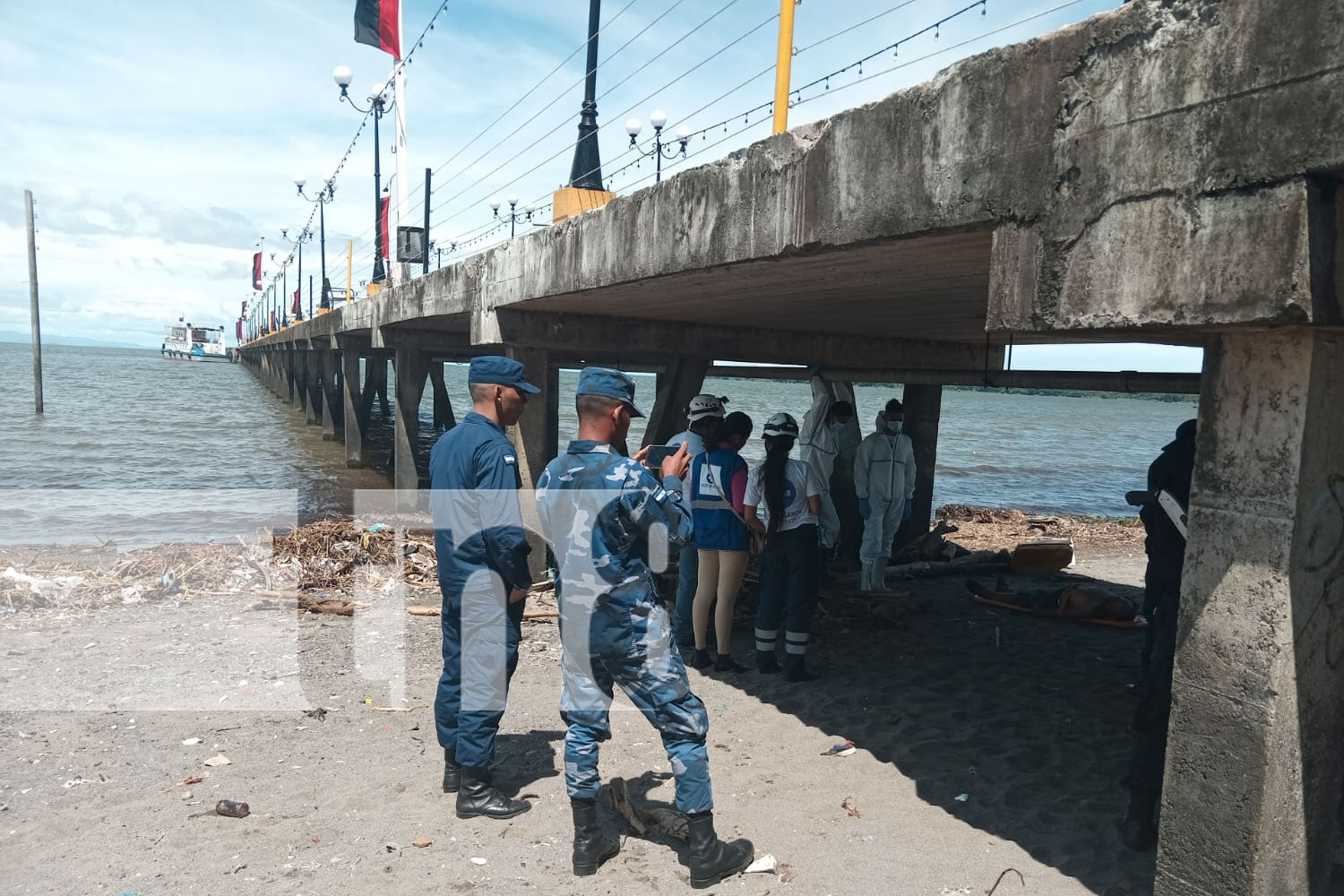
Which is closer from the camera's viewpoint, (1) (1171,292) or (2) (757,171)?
(1) (1171,292)

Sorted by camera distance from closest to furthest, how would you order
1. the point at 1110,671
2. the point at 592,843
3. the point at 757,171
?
the point at 592,843
the point at 757,171
the point at 1110,671

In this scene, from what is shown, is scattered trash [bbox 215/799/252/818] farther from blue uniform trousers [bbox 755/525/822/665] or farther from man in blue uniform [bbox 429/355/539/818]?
blue uniform trousers [bbox 755/525/822/665]

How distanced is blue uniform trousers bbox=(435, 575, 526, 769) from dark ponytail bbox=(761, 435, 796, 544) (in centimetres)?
211

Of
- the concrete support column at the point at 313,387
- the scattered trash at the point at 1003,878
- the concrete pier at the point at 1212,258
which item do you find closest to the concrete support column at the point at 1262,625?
the concrete pier at the point at 1212,258

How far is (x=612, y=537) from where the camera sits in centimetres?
335

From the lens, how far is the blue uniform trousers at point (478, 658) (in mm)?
3805

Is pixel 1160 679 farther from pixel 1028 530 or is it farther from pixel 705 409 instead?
pixel 1028 530

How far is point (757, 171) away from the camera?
416cm

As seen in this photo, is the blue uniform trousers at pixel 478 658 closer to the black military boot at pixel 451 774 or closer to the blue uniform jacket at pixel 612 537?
the black military boot at pixel 451 774

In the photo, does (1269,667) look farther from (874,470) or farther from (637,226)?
(874,470)

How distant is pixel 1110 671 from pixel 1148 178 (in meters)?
4.49

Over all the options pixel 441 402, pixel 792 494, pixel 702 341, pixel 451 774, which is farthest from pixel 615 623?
pixel 441 402

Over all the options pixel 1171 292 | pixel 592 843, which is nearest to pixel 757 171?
pixel 1171 292

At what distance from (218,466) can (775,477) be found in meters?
17.5
